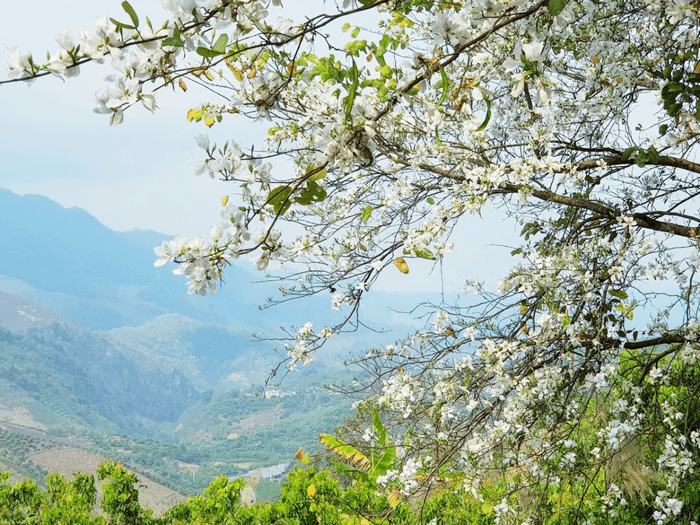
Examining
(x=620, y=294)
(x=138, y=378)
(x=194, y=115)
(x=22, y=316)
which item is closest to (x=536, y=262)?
(x=620, y=294)

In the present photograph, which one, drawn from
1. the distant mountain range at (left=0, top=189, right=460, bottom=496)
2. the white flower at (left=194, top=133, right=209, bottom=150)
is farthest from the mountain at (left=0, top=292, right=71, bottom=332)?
the white flower at (left=194, top=133, right=209, bottom=150)

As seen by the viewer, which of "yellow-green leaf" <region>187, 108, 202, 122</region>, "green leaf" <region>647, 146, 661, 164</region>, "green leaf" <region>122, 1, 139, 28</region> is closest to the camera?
"green leaf" <region>122, 1, 139, 28</region>

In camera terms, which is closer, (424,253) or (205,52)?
(205,52)

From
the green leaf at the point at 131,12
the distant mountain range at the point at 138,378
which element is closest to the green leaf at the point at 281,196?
the green leaf at the point at 131,12

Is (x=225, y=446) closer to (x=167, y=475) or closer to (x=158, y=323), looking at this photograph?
(x=167, y=475)

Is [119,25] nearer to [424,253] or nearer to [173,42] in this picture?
[173,42]

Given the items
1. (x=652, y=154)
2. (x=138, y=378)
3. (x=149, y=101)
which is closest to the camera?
(x=149, y=101)

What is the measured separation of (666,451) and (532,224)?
4.22ft

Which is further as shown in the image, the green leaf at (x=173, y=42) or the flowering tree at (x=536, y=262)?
the flowering tree at (x=536, y=262)

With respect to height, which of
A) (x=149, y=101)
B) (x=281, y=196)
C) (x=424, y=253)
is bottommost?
(x=281, y=196)

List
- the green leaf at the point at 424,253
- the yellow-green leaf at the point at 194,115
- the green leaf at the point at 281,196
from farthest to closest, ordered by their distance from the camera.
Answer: the green leaf at the point at 424,253, the yellow-green leaf at the point at 194,115, the green leaf at the point at 281,196

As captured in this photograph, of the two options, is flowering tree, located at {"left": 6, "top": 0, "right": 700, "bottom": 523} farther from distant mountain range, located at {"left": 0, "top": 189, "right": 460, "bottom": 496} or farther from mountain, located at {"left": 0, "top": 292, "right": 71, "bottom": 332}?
mountain, located at {"left": 0, "top": 292, "right": 71, "bottom": 332}

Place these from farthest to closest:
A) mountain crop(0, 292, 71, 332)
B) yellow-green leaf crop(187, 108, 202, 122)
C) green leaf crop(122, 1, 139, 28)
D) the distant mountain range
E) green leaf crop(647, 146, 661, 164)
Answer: mountain crop(0, 292, 71, 332), the distant mountain range, green leaf crop(647, 146, 661, 164), yellow-green leaf crop(187, 108, 202, 122), green leaf crop(122, 1, 139, 28)

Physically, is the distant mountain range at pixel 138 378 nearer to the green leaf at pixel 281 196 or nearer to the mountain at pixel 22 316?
the mountain at pixel 22 316
